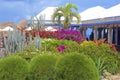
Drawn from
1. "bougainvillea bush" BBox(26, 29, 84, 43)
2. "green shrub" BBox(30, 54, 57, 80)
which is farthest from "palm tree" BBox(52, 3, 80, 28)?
"green shrub" BBox(30, 54, 57, 80)

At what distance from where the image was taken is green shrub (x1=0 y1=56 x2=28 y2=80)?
418 inches

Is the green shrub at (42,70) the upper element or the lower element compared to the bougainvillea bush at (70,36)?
upper

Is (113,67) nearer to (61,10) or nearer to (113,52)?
(113,52)

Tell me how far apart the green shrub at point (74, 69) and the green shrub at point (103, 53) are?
970 centimetres

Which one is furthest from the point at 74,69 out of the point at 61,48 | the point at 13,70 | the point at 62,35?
the point at 62,35

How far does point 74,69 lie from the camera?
10.6m

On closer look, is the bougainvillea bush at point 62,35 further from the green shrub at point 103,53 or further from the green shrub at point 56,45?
the green shrub at point 103,53

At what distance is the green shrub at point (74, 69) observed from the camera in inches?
414

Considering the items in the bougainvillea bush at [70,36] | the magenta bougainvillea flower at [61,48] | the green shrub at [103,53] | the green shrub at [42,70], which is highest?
the green shrub at [42,70]

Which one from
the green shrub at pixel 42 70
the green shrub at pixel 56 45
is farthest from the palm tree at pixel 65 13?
the green shrub at pixel 42 70

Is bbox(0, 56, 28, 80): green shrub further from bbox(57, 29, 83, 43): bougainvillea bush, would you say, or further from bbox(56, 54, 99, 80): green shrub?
bbox(57, 29, 83, 43): bougainvillea bush

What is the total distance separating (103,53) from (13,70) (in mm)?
11039

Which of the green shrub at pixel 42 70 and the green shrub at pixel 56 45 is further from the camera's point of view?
the green shrub at pixel 56 45

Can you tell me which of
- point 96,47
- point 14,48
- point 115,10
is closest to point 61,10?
point 115,10
